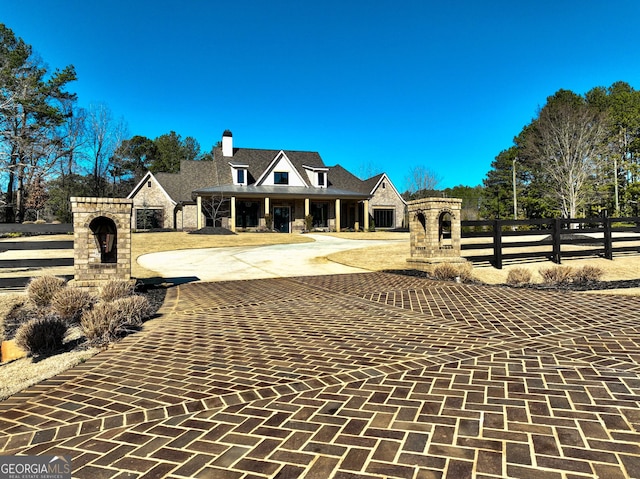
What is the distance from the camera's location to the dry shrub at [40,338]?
5.29 m

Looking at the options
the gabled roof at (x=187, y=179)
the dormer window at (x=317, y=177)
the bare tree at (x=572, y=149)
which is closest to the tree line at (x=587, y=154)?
the bare tree at (x=572, y=149)

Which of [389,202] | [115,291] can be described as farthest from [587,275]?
[389,202]

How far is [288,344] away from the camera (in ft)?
15.3

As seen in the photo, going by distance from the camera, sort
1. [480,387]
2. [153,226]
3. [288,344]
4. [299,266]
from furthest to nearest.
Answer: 1. [153,226]
2. [299,266]
3. [288,344]
4. [480,387]

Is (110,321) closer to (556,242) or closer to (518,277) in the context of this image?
(518,277)

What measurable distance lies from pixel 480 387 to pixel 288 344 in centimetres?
227

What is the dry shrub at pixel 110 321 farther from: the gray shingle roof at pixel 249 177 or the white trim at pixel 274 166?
the white trim at pixel 274 166

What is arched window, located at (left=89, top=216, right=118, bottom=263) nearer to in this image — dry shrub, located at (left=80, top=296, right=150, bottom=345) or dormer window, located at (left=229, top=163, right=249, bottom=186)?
dry shrub, located at (left=80, top=296, right=150, bottom=345)

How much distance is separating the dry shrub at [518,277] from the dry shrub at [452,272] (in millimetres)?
1088

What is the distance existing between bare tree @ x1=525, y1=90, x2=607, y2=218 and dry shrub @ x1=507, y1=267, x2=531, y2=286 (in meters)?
26.4

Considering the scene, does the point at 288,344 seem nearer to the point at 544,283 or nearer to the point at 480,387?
the point at 480,387

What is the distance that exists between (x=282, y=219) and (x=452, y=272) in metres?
23.5

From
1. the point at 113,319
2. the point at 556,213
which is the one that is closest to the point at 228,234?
the point at 113,319

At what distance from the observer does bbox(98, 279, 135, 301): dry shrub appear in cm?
754
